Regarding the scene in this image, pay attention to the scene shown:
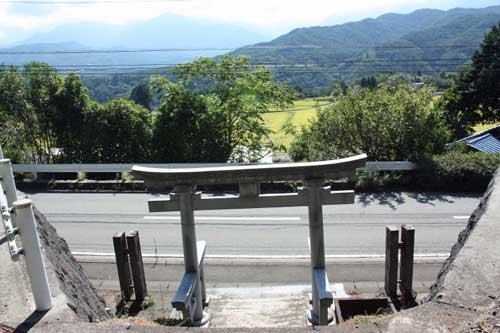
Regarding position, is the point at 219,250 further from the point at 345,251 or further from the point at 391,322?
the point at 391,322

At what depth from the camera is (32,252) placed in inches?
137

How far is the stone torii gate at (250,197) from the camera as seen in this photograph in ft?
17.0

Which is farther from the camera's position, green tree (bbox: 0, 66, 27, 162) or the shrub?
green tree (bbox: 0, 66, 27, 162)

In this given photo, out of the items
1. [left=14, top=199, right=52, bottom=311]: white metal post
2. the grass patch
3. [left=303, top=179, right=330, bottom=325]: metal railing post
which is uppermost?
[left=14, top=199, right=52, bottom=311]: white metal post

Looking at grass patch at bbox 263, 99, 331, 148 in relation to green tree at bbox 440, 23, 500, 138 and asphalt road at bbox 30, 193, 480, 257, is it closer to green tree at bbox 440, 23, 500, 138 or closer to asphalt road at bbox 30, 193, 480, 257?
asphalt road at bbox 30, 193, 480, 257

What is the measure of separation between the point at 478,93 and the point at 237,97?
2663 cm

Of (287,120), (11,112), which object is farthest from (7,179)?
(287,120)

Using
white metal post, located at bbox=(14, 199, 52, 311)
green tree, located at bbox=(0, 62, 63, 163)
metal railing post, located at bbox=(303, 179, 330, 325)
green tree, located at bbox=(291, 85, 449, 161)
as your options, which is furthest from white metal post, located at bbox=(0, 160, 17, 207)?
green tree, located at bbox=(0, 62, 63, 163)

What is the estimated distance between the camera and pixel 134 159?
16266mm

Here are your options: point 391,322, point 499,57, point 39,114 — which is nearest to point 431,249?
point 391,322

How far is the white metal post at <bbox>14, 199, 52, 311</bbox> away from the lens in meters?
3.42

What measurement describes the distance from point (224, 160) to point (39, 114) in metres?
7.80

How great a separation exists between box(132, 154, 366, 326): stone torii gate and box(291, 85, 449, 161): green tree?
9538mm

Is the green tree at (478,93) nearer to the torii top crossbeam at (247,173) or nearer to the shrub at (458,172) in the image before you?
the shrub at (458,172)
